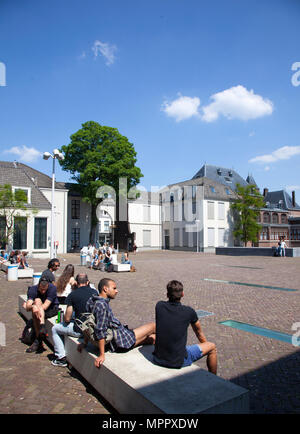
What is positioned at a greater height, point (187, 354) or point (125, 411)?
point (187, 354)

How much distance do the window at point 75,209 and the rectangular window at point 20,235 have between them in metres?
11.1

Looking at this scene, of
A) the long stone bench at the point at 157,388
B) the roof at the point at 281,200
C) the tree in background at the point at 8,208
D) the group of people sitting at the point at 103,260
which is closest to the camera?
the long stone bench at the point at 157,388

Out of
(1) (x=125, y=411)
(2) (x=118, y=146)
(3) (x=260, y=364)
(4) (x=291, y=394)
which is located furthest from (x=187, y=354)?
(2) (x=118, y=146)

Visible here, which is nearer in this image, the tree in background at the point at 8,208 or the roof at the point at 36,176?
the tree in background at the point at 8,208

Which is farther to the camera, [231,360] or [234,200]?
[234,200]

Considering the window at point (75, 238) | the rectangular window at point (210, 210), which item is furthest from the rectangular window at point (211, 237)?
the window at point (75, 238)

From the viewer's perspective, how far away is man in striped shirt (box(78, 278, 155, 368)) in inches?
145

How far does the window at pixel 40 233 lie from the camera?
96.2ft

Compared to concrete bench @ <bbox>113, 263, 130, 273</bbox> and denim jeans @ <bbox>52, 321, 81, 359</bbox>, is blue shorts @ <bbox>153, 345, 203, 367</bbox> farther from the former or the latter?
concrete bench @ <bbox>113, 263, 130, 273</bbox>

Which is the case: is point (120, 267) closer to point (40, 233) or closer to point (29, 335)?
point (29, 335)

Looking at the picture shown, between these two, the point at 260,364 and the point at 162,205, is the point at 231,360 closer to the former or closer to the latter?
the point at 260,364

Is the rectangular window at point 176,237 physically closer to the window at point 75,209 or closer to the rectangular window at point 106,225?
the rectangular window at point 106,225

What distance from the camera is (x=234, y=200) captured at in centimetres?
4909
